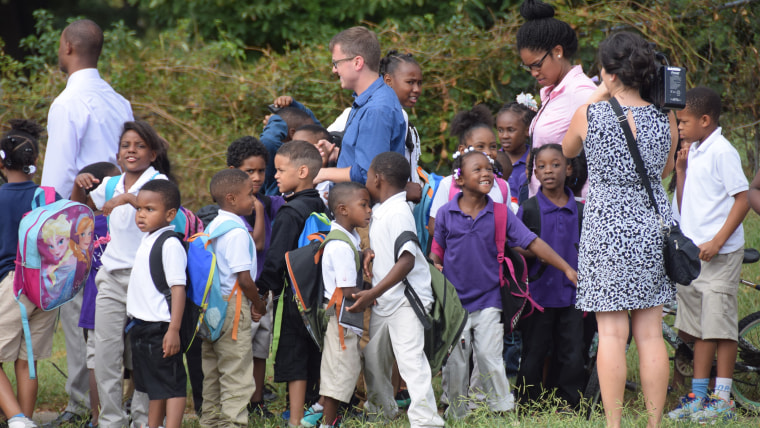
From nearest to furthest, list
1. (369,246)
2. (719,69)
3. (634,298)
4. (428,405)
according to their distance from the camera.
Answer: (634,298), (428,405), (369,246), (719,69)

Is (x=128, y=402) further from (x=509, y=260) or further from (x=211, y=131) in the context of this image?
(x=211, y=131)

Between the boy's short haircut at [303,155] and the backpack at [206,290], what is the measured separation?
62 centimetres

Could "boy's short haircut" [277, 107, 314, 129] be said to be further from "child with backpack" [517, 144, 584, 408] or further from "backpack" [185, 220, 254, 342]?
"child with backpack" [517, 144, 584, 408]

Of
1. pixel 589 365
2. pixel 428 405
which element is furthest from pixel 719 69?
pixel 428 405

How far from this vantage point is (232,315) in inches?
193

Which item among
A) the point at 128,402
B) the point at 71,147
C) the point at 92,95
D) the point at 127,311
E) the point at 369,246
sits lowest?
the point at 128,402

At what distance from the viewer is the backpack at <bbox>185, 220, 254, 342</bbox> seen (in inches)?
188

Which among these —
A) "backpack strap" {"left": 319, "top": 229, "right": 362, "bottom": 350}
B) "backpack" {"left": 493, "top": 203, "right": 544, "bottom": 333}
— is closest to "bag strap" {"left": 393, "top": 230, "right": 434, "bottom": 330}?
"backpack strap" {"left": 319, "top": 229, "right": 362, "bottom": 350}

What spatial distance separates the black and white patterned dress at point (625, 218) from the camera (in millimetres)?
4133

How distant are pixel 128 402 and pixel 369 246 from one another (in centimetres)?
214

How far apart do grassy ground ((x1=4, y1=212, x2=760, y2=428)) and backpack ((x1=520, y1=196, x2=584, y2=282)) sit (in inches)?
35.3

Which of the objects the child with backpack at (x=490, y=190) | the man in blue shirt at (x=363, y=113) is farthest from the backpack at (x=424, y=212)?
the man in blue shirt at (x=363, y=113)

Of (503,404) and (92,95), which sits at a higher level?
(92,95)

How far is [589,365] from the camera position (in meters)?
5.52
